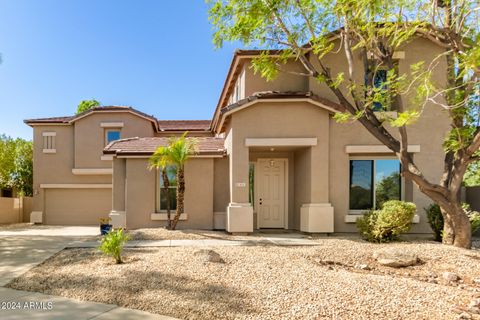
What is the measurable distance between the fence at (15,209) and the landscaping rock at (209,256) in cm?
1773

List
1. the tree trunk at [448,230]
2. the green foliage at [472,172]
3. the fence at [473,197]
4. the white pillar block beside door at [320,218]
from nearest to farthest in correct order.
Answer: the tree trunk at [448,230] < the green foliage at [472,172] < the white pillar block beside door at [320,218] < the fence at [473,197]

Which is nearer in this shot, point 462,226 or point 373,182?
point 462,226

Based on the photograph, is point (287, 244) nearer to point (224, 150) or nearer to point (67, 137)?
point (224, 150)

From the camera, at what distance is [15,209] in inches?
763

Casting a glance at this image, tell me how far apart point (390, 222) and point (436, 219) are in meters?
1.87

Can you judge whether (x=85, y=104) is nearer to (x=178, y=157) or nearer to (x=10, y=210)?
(x=10, y=210)

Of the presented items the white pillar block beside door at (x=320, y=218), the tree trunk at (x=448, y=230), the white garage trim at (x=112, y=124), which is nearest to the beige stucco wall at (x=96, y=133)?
the white garage trim at (x=112, y=124)

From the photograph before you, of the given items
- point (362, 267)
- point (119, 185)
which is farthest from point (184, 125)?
point (362, 267)

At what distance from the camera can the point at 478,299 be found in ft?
15.9

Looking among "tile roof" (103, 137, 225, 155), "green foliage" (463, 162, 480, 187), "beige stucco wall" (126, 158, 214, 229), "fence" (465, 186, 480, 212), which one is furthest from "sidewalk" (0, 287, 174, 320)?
"fence" (465, 186, 480, 212)

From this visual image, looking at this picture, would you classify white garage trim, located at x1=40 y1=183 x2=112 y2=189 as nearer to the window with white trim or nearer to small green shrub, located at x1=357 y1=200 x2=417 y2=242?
the window with white trim

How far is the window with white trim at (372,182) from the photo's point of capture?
11.1m

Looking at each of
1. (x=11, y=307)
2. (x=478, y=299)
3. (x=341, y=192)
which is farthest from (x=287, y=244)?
(x=11, y=307)

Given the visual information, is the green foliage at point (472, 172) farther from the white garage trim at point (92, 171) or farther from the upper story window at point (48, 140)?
the upper story window at point (48, 140)
